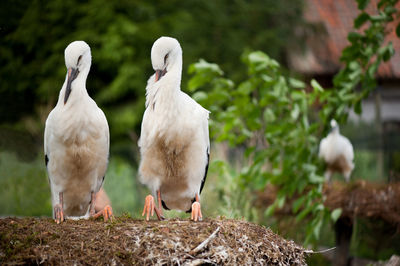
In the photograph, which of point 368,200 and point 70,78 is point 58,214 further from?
point 368,200

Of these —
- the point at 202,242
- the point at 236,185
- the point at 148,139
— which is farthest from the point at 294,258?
the point at 236,185

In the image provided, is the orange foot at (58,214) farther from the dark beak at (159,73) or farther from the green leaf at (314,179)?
the green leaf at (314,179)

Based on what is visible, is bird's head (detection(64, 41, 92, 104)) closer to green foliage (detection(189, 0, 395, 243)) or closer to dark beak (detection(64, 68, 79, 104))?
dark beak (detection(64, 68, 79, 104))

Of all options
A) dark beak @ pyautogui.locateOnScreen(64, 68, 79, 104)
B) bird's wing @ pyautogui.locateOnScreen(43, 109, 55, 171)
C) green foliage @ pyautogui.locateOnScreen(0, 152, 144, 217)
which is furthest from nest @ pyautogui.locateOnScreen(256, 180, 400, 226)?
dark beak @ pyautogui.locateOnScreen(64, 68, 79, 104)

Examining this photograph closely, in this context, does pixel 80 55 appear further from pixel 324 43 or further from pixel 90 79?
pixel 324 43

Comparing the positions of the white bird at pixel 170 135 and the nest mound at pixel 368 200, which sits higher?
the white bird at pixel 170 135

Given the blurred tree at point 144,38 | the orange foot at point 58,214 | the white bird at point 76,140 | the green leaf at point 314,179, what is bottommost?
the orange foot at point 58,214

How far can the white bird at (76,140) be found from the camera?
3768mm

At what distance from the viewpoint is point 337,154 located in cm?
884

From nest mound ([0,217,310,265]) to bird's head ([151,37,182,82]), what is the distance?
41.3 inches

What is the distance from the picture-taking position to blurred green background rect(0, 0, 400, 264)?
8312 mm

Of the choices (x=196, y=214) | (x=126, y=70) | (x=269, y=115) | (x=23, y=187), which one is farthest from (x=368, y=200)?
(x=126, y=70)

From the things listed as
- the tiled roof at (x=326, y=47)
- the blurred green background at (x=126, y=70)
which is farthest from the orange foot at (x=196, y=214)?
the tiled roof at (x=326, y=47)

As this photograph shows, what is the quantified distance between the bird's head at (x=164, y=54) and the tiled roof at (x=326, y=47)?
34.1 feet
